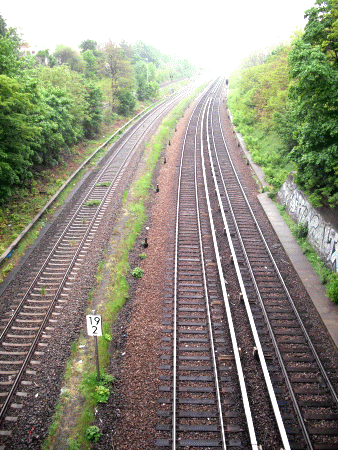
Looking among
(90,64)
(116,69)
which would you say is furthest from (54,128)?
(90,64)

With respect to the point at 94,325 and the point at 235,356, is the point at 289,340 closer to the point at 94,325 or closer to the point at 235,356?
the point at 235,356

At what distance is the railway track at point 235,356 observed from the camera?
7.34 metres

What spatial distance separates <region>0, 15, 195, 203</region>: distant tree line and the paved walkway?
14380 mm

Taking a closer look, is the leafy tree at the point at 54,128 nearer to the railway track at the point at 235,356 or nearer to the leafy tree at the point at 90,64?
the railway track at the point at 235,356

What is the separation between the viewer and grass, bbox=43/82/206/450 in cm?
745

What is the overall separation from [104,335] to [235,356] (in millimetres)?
4269

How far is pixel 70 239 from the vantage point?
15414 millimetres

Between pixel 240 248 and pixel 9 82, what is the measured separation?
1346cm

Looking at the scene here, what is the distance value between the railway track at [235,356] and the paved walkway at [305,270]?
3.27ft

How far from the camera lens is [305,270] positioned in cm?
1305

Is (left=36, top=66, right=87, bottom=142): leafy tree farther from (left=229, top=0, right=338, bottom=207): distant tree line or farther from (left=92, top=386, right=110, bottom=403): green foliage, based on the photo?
(left=92, top=386, right=110, bottom=403): green foliage

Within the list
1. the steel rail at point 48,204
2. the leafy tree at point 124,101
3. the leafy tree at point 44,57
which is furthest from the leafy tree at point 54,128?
the leafy tree at point 44,57

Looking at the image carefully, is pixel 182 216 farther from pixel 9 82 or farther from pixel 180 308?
pixel 9 82

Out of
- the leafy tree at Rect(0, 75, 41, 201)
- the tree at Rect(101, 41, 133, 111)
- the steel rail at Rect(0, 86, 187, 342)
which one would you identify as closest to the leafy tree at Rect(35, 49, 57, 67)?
the tree at Rect(101, 41, 133, 111)
